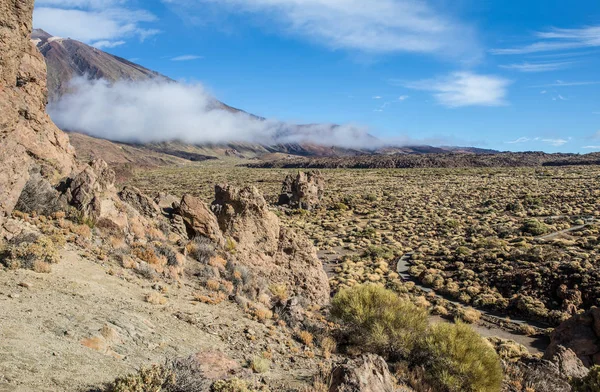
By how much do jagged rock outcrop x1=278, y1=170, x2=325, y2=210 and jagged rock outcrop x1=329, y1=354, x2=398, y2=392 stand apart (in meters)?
34.6

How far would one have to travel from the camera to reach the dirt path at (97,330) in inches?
176

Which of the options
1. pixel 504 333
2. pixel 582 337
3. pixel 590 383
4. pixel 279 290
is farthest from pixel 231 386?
pixel 504 333

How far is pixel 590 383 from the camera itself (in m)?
6.84

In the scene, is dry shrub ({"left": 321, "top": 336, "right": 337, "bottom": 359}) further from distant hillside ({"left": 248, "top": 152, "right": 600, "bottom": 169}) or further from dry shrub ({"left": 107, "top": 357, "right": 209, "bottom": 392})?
distant hillside ({"left": 248, "top": 152, "right": 600, "bottom": 169})

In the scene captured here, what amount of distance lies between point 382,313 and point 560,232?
1018 inches

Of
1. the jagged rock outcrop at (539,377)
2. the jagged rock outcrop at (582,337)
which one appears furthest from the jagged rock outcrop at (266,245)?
the jagged rock outcrop at (582,337)

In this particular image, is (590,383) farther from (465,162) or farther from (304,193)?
(465,162)

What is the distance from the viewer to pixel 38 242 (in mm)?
7395

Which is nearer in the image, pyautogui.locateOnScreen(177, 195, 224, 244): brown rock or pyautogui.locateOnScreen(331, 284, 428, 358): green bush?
pyautogui.locateOnScreen(331, 284, 428, 358): green bush

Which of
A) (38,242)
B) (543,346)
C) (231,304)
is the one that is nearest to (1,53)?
(38,242)

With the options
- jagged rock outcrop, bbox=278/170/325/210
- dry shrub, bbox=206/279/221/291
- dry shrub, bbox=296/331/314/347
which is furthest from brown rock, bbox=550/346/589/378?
jagged rock outcrop, bbox=278/170/325/210

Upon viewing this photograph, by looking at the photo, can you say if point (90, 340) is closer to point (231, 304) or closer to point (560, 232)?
point (231, 304)

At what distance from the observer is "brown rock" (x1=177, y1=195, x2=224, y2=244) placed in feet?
40.1

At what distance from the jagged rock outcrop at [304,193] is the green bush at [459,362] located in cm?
3258
